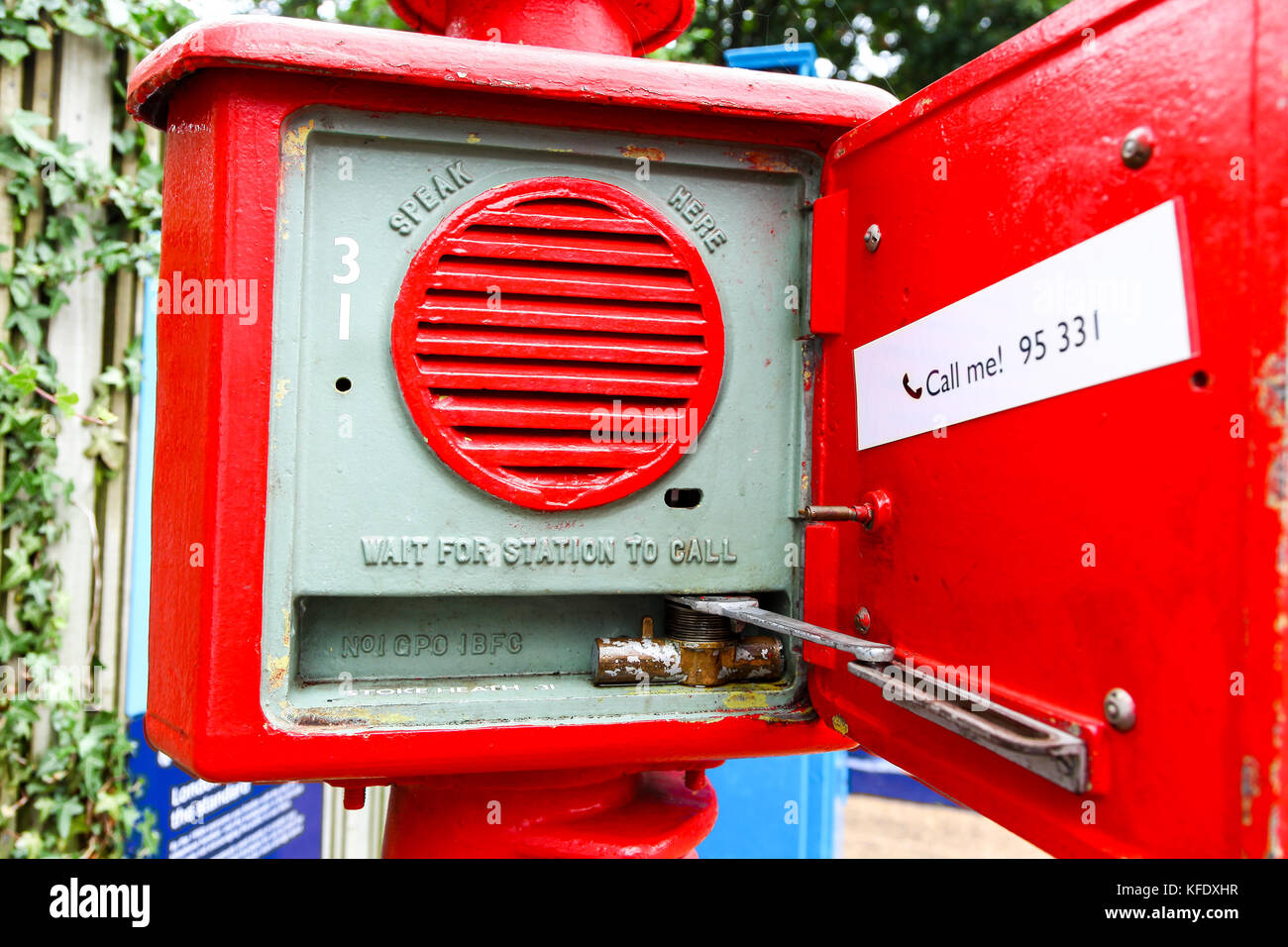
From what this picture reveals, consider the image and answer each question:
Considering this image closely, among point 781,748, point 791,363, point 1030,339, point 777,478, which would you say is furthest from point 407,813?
point 1030,339

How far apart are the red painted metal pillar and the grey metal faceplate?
0.70 ft

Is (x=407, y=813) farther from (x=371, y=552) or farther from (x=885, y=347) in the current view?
(x=885, y=347)

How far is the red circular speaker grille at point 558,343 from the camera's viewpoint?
135 centimetres

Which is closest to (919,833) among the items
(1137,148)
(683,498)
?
(683,498)

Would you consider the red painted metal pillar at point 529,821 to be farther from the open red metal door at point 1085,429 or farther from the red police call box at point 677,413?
the open red metal door at point 1085,429

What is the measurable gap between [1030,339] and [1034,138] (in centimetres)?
23

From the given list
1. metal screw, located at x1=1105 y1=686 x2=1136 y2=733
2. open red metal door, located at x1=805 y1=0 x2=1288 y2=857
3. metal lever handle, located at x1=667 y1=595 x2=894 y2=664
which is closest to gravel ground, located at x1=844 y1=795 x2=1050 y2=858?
metal lever handle, located at x1=667 y1=595 x2=894 y2=664

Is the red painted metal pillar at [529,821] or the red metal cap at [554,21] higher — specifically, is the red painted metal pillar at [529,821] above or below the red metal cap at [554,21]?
below

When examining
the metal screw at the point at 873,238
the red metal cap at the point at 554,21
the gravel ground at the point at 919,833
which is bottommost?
the gravel ground at the point at 919,833

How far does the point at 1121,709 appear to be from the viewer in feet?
3.18

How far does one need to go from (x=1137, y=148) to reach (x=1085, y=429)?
28 cm

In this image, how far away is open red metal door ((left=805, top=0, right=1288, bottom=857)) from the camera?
0.85m

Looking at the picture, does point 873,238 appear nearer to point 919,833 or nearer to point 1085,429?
point 1085,429

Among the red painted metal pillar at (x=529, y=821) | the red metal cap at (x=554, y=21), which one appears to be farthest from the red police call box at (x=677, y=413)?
the red metal cap at (x=554, y=21)
